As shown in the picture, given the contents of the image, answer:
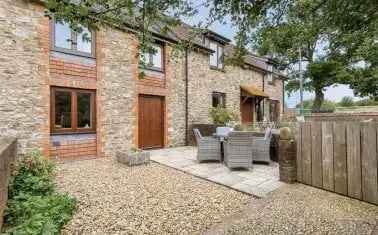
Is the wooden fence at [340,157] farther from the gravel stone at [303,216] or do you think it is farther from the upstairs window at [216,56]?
the upstairs window at [216,56]

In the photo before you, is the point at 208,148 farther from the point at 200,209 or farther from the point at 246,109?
the point at 246,109

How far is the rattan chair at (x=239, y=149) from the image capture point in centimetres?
695

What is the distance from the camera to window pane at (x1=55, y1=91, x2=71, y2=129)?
27.4 feet

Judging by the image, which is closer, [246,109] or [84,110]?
[84,110]

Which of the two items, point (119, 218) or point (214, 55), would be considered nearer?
point (119, 218)

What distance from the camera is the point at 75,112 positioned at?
8750 mm

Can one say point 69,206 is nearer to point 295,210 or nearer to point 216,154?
point 295,210

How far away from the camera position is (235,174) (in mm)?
6758

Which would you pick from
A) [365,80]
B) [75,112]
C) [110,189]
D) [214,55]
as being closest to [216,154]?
[110,189]

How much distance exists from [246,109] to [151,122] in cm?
857

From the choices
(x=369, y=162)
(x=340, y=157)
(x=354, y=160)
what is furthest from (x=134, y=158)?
(x=369, y=162)

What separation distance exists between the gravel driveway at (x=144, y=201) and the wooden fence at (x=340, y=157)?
1.64m

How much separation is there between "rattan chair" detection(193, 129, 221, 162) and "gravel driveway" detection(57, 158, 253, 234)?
117 cm

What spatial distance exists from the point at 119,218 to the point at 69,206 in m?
0.92
